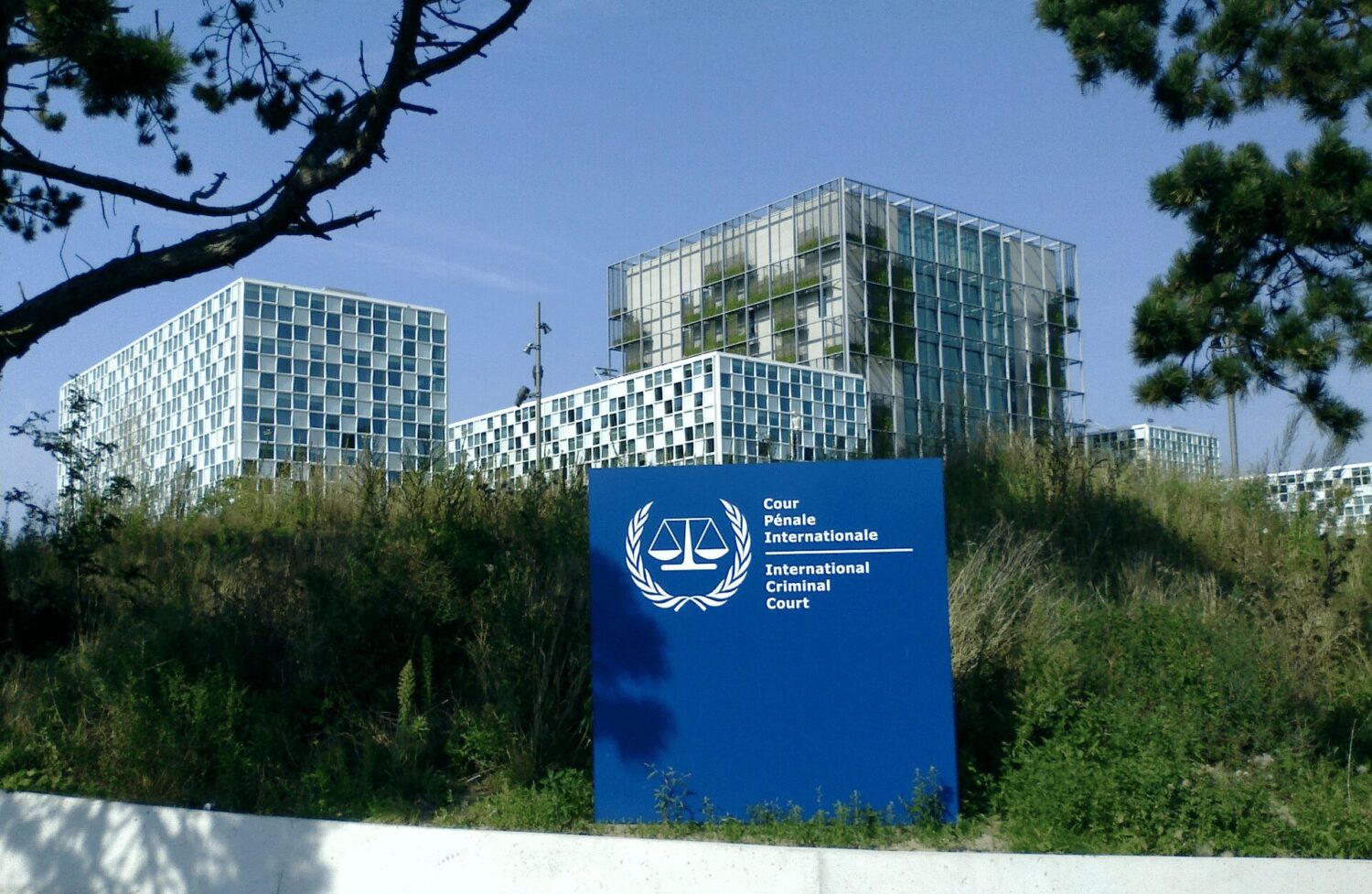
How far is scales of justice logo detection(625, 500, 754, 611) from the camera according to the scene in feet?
26.6

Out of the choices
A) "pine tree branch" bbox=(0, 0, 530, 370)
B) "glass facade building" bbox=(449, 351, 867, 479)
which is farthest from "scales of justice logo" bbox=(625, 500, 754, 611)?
"glass facade building" bbox=(449, 351, 867, 479)

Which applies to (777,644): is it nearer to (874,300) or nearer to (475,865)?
(475,865)

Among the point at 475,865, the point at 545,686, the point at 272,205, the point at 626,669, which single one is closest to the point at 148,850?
the point at 475,865

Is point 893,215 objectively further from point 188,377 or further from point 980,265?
point 188,377

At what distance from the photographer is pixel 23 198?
1344 cm

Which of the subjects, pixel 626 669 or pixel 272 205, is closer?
pixel 626 669

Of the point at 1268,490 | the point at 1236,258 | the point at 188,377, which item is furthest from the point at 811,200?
the point at 1236,258

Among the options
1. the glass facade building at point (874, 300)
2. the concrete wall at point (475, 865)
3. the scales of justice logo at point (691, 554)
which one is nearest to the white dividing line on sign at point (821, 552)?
the scales of justice logo at point (691, 554)

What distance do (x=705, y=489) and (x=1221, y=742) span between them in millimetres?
4270

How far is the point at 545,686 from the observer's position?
9211 millimetres

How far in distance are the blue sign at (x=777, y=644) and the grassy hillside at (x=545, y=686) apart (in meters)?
0.29

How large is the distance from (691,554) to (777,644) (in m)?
0.80

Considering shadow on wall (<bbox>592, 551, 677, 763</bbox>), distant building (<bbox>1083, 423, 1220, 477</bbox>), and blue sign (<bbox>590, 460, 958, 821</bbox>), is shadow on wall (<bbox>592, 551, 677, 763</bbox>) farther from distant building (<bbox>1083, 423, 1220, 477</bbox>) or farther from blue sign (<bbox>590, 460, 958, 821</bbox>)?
distant building (<bbox>1083, 423, 1220, 477</bbox>)

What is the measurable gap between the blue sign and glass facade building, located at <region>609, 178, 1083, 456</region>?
49723 millimetres
